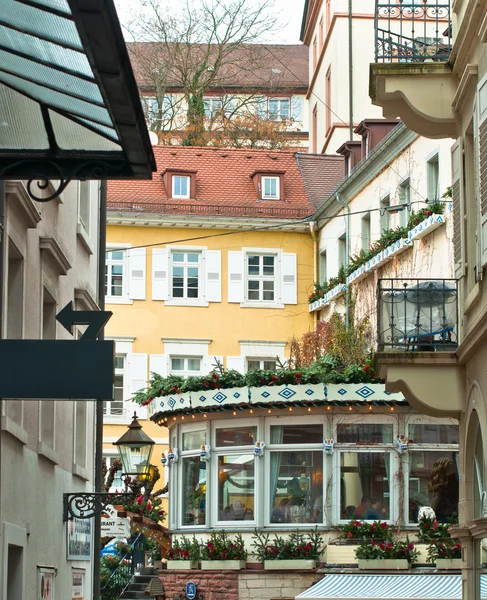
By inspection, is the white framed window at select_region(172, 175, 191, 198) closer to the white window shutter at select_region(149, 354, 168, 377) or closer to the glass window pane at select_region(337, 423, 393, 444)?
the white window shutter at select_region(149, 354, 168, 377)

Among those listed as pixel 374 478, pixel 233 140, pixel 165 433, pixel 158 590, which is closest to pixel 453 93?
pixel 374 478

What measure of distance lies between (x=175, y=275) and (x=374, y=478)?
19.8m

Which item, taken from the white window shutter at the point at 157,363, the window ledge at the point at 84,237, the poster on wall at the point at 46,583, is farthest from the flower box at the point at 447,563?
the white window shutter at the point at 157,363

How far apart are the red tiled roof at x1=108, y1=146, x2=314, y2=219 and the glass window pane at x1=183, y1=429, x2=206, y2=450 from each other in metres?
17.5

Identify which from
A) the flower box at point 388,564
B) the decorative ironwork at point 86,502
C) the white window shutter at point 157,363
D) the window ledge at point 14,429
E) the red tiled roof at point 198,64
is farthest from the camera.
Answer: the red tiled roof at point 198,64

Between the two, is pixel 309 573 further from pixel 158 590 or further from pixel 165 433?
pixel 165 433

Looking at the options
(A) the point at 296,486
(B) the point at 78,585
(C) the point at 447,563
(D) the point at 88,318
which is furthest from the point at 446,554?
(D) the point at 88,318

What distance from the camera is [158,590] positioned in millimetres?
25672

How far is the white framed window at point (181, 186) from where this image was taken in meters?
44.4

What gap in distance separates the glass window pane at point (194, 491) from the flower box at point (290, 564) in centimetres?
183

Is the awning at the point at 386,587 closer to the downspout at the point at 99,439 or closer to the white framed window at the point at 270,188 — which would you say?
the downspout at the point at 99,439

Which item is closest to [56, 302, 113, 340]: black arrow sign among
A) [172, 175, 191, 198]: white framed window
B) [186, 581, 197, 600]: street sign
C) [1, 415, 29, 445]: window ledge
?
[1, 415, 29, 445]: window ledge

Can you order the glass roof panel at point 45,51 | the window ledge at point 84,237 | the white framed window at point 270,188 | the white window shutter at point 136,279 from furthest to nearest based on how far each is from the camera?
the white framed window at point 270,188
the white window shutter at point 136,279
the window ledge at point 84,237
the glass roof panel at point 45,51

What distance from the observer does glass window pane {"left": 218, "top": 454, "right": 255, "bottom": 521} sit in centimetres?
2512
